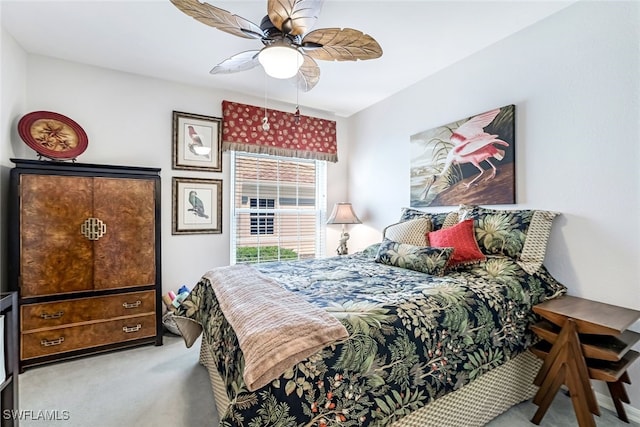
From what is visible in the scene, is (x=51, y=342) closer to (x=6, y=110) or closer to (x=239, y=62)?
(x=6, y=110)

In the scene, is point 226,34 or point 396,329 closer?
point 396,329

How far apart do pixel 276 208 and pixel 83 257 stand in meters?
2.02

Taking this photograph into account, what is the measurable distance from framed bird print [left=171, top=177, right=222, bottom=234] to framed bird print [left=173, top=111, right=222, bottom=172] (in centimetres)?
17

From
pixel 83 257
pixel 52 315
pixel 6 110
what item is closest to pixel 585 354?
pixel 83 257

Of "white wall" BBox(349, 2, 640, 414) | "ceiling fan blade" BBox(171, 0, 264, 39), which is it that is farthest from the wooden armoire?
"white wall" BBox(349, 2, 640, 414)

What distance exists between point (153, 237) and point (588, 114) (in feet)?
11.3

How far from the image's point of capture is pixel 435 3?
1.91 meters

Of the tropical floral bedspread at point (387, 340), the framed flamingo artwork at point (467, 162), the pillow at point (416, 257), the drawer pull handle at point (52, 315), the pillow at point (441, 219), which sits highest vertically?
the framed flamingo artwork at point (467, 162)

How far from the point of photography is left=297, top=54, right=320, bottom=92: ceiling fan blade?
2.01 m

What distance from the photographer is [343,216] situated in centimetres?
369

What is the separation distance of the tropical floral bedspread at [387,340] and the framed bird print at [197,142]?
5.39ft

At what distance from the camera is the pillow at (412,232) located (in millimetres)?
2412

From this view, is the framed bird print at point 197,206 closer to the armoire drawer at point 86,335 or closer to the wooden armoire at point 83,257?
the wooden armoire at point 83,257

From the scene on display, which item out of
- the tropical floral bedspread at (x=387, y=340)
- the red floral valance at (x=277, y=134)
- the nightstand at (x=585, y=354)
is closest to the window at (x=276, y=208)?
the red floral valance at (x=277, y=134)
